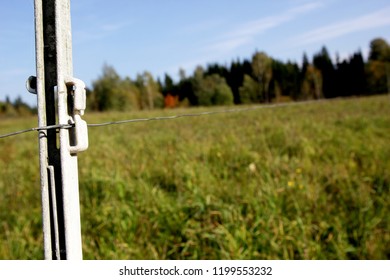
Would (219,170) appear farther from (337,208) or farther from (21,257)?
(21,257)

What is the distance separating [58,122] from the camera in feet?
2.11

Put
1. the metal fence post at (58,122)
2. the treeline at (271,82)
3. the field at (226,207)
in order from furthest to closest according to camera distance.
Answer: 1. the treeline at (271,82)
2. the field at (226,207)
3. the metal fence post at (58,122)

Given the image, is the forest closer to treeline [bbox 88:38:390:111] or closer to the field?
treeline [bbox 88:38:390:111]

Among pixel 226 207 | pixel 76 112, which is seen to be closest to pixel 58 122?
pixel 76 112

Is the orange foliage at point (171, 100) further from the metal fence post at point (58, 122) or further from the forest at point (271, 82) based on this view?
the metal fence post at point (58, 122)

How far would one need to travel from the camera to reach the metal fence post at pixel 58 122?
0.65 m

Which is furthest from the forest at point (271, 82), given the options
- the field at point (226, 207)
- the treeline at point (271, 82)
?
the field at point (226, 207)

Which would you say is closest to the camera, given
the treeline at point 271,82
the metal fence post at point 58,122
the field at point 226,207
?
the metal fence post at point 58,122

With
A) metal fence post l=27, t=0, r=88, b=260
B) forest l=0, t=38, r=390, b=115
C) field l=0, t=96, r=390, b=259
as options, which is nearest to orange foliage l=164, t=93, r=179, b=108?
forest l=0, t=38, r=390, b=115

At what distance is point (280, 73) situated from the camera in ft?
10.5

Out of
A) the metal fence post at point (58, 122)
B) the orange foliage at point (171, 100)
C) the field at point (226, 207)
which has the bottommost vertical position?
the field at point (226, 207)

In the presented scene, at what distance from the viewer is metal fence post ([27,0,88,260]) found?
0.65 m

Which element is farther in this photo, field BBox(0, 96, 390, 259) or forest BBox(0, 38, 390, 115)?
forest BBox(0, 38, 390, 115)
